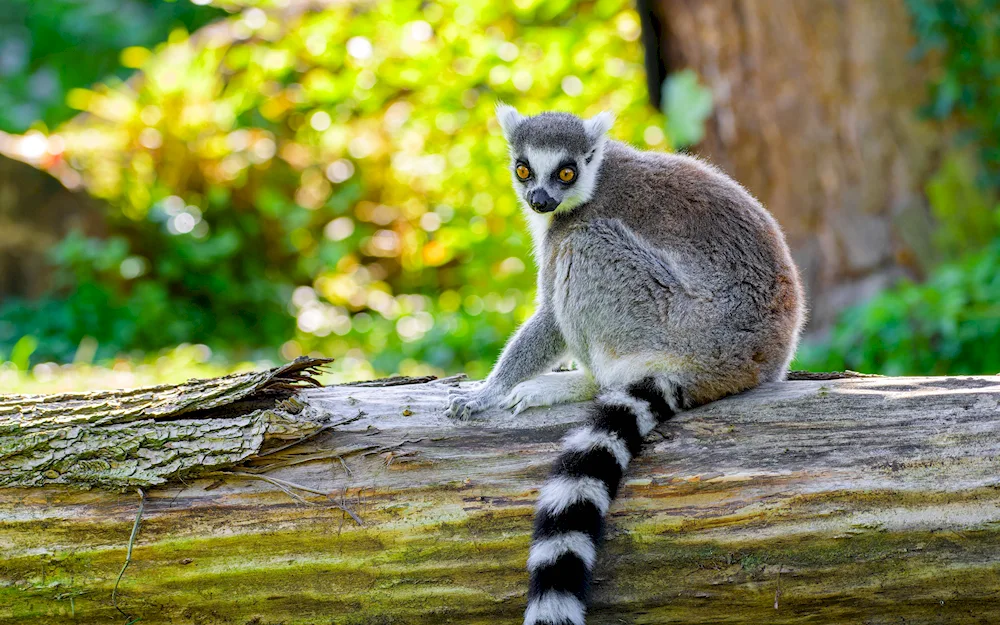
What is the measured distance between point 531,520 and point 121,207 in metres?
7.02

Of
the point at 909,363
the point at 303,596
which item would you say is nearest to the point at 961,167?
the point at 909,363

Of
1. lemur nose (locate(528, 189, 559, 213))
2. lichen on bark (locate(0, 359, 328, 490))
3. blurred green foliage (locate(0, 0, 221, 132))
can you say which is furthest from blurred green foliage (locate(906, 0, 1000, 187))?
blurred green foliage (locate(0, 0, 221, 132))

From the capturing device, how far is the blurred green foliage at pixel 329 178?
7336 millimetres

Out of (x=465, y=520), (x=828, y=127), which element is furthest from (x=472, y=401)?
(x=828, y=127)

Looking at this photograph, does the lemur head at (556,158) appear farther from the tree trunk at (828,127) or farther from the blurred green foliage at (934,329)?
the tree trunk at (828,127)

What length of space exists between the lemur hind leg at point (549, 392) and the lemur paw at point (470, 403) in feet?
0.19

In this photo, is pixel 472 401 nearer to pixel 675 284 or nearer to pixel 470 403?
pixel 470 403

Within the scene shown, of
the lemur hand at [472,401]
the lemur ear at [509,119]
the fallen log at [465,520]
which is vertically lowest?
the fallen log at [465,520]

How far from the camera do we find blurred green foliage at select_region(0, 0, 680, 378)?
734 centimetres

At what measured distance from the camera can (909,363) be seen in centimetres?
568

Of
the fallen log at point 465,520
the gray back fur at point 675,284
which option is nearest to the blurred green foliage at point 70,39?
the gray back fur at point 675,284

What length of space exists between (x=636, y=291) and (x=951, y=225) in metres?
4.34

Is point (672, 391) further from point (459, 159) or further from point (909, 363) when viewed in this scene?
point (459, 159)

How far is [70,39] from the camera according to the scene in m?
11.7
